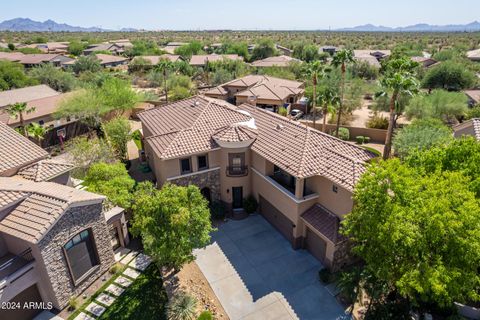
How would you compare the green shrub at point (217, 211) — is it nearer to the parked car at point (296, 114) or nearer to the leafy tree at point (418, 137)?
the leafy tree at point (418, 137)

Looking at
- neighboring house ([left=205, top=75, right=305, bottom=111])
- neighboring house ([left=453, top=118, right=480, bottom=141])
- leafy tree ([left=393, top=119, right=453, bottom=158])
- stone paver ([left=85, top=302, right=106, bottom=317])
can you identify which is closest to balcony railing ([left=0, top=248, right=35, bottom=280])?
stone paver ([left=85, top=302, right=106, bottom=317])

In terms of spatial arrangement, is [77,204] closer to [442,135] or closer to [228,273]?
[228,273]

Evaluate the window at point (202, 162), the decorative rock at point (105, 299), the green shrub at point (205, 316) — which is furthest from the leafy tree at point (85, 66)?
the green shrub at point (205, 316)

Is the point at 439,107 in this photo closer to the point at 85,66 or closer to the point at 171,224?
the point at 171,224

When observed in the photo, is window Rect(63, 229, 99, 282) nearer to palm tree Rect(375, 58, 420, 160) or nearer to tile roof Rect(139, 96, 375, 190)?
tile roof Rect(139, 96, 375, 190)

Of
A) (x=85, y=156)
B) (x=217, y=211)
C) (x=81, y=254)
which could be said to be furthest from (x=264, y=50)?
(x=81, y=254)
